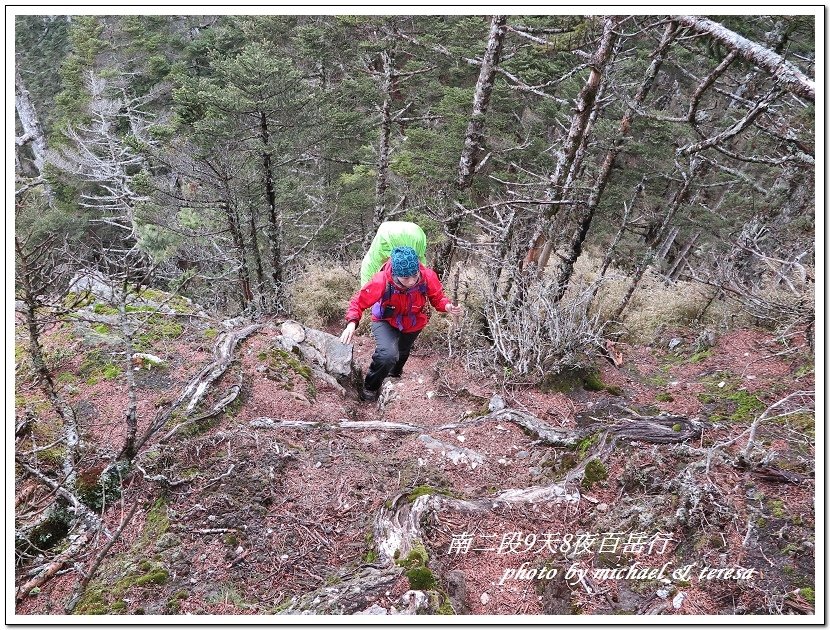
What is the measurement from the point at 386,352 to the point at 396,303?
0.68 m

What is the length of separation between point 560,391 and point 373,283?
7.72 feet

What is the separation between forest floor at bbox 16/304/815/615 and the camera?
281 cm

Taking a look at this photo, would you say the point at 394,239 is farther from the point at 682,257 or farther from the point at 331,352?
the point at 682,257

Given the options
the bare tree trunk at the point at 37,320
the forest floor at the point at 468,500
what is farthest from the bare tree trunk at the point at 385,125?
the bare tree trunk at the point at 37,320

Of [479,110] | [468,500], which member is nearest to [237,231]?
[479,110]

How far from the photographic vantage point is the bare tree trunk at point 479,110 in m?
7.55

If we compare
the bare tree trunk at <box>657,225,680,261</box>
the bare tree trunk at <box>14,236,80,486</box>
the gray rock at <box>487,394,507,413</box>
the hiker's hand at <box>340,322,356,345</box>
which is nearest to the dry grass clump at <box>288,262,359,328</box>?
the hiker's hand at <box>340,322,356,345</box>

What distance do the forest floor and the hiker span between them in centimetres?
108

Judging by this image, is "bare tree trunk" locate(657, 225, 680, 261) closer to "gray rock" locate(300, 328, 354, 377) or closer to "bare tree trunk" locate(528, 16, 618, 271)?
"bare tree trunk" locate(528, 16, 618, 271)

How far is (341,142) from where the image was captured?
17.2m

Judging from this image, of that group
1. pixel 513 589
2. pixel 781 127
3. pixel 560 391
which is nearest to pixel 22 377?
pixel 513 589

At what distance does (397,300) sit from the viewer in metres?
5.67

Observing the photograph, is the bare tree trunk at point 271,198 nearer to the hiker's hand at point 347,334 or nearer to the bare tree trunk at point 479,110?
the bare tree trunk at point 479,110
